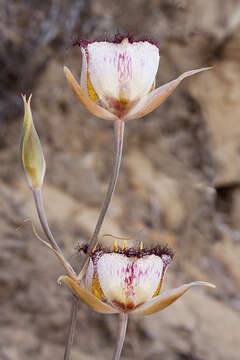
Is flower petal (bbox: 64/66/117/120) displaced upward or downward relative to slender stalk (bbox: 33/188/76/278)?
upward

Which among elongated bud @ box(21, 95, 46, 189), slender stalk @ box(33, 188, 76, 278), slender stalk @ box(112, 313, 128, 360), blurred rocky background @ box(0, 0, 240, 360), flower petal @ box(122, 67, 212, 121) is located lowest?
slender stalk @ box(112, 313, 128, 360)

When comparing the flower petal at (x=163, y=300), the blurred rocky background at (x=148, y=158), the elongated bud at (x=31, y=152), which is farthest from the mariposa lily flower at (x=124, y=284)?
the blurred rocky background at (x=148, y=158)

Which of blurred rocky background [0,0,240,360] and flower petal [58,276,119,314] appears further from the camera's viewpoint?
blurred rocky background [0,0,240,360]

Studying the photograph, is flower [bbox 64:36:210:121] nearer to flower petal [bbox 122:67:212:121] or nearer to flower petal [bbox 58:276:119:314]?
flower petal [bbox 122:67:212:121]

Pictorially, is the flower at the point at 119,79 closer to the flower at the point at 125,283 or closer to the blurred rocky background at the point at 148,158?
the flower at the point at 125,283

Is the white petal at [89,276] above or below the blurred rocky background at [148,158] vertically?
below

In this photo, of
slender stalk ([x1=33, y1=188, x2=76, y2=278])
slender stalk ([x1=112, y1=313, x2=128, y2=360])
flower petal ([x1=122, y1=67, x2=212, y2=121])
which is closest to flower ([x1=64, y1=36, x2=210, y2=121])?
flower petal ([x1=122, y1=67, x2=212, y2=121])

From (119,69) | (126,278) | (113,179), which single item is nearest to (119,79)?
(119,69)
